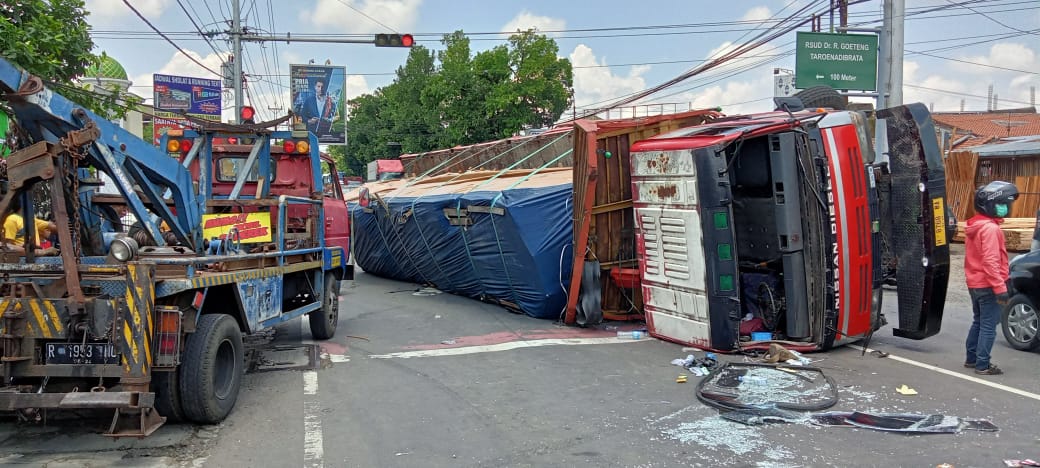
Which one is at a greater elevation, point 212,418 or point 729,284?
point 729,284

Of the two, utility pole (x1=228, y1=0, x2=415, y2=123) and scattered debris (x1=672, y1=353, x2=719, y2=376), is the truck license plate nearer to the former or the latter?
scattered debris (x1=672, y1=353, x2=719, y2=376)

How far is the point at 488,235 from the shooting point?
1053 cm

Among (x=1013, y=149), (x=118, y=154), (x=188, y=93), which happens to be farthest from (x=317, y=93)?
(x=1013, y=149)

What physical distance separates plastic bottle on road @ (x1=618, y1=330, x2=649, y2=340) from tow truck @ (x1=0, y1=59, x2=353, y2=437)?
4.21 metres

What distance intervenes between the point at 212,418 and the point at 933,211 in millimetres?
7091

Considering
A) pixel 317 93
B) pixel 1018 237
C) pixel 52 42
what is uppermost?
pixel 317 93

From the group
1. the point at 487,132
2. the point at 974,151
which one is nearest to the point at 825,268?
the point at 974,151

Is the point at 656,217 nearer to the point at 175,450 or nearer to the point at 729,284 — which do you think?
the point at 729,284

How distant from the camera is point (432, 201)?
11.9 metres

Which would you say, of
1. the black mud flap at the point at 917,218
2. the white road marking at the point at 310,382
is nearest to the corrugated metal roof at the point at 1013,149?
the black mud flap at the point at 917,218

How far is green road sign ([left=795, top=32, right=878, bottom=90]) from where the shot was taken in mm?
14766

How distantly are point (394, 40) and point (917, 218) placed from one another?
1281 cm

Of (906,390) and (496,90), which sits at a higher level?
(496,90)

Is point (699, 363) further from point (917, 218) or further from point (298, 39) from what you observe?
point (298, 39)
